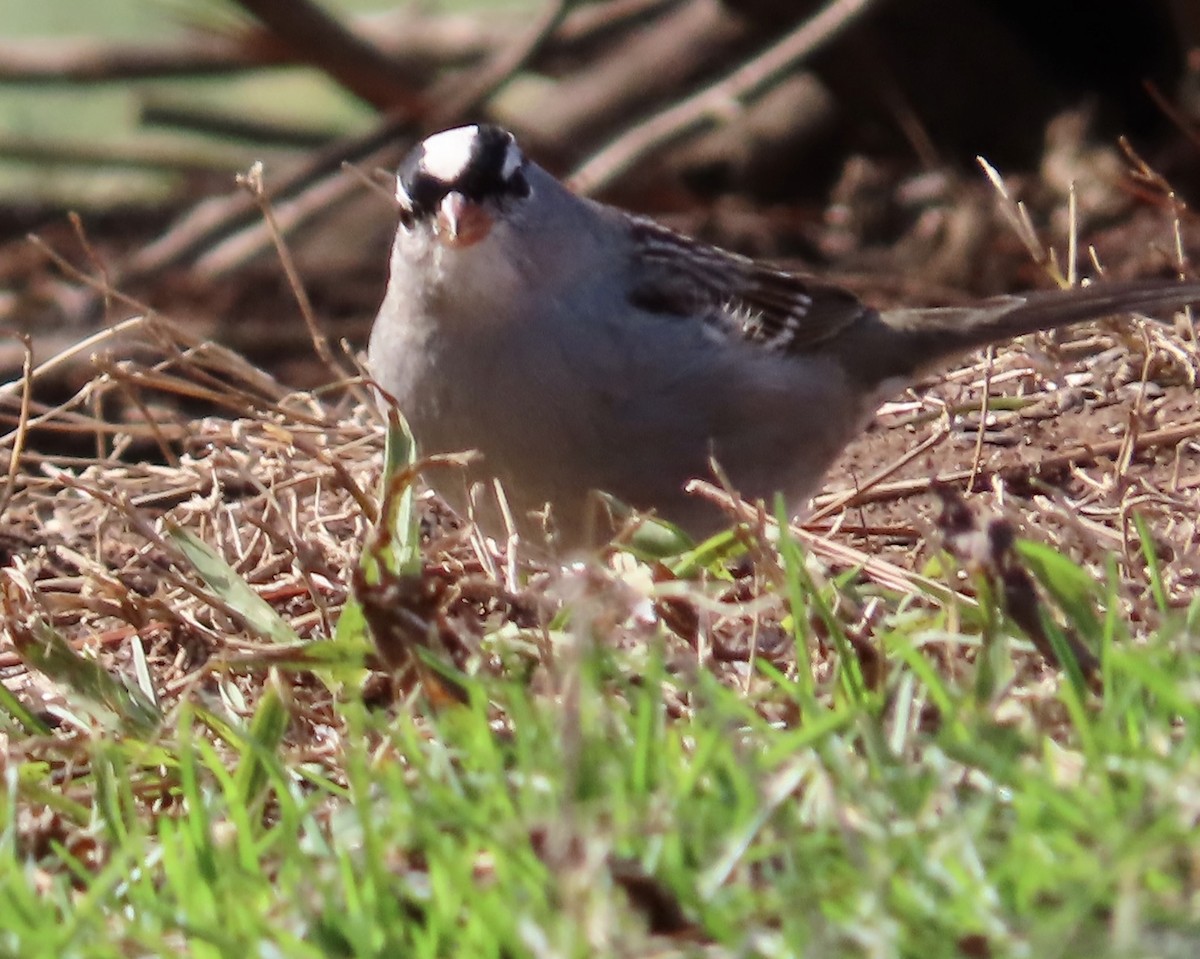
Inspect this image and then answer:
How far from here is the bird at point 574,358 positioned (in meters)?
3.08

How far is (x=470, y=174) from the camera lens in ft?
10.4

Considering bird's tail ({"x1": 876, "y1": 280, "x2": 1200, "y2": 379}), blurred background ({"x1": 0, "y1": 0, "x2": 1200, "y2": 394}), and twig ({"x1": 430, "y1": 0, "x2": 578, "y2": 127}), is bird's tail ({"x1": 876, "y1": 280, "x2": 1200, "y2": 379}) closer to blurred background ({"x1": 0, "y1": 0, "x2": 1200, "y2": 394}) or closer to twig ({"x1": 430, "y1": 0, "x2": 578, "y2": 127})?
blurred background ({"x1": 0, "y1": 0, "x2": 1200, "y2": 394})

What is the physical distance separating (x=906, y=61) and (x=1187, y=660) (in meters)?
5.06

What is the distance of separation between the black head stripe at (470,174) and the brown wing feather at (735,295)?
29 centimetres

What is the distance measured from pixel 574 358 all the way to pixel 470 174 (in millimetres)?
358

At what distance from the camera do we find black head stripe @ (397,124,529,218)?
318 cm

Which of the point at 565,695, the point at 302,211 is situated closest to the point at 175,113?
the point at 302,211

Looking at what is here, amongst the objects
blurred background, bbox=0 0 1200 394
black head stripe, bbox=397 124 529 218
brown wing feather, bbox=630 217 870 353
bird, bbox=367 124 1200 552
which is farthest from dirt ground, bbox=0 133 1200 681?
blurred background, bbox=0 0 1200 394

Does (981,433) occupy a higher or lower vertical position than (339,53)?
lower

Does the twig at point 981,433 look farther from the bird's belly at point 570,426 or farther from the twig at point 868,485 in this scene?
the bird's belly at point 570,426

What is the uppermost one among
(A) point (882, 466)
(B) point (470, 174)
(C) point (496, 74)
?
(B) point (470, 174)

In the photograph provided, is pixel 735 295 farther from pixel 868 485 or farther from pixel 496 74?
pixel 496 74

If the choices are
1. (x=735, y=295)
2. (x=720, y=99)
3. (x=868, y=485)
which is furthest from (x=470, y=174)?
(x=720, y=99)

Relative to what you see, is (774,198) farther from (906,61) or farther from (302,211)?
(302,211)
